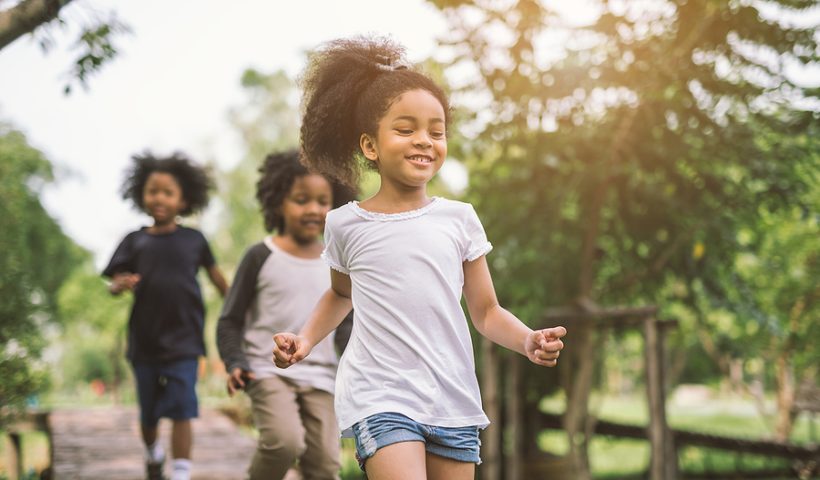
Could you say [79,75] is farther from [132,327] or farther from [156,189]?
[132,327]

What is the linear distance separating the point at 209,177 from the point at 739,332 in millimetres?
7981

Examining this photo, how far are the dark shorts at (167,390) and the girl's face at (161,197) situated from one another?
0.83 metres

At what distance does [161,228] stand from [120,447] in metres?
2.75

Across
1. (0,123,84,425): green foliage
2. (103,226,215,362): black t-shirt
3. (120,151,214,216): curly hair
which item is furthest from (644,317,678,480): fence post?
(0,123,84,425): green foliage

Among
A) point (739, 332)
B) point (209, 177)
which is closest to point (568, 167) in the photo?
point (209, 177)

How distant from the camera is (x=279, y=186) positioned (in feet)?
12.9

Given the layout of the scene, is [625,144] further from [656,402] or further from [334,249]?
[334,249]

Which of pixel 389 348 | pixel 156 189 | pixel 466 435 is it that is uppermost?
pixel 156 189

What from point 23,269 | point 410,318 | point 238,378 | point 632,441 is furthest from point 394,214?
point 632,441

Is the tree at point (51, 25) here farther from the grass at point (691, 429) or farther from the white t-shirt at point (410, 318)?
the grass at point (691, 429)

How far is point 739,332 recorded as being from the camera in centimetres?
1087

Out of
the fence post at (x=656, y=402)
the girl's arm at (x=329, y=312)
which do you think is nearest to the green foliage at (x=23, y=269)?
the girl's arm at (x=329, y=312)

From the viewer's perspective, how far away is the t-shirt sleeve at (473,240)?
2.41 meters

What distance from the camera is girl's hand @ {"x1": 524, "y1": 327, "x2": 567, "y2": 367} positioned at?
2068 mm
